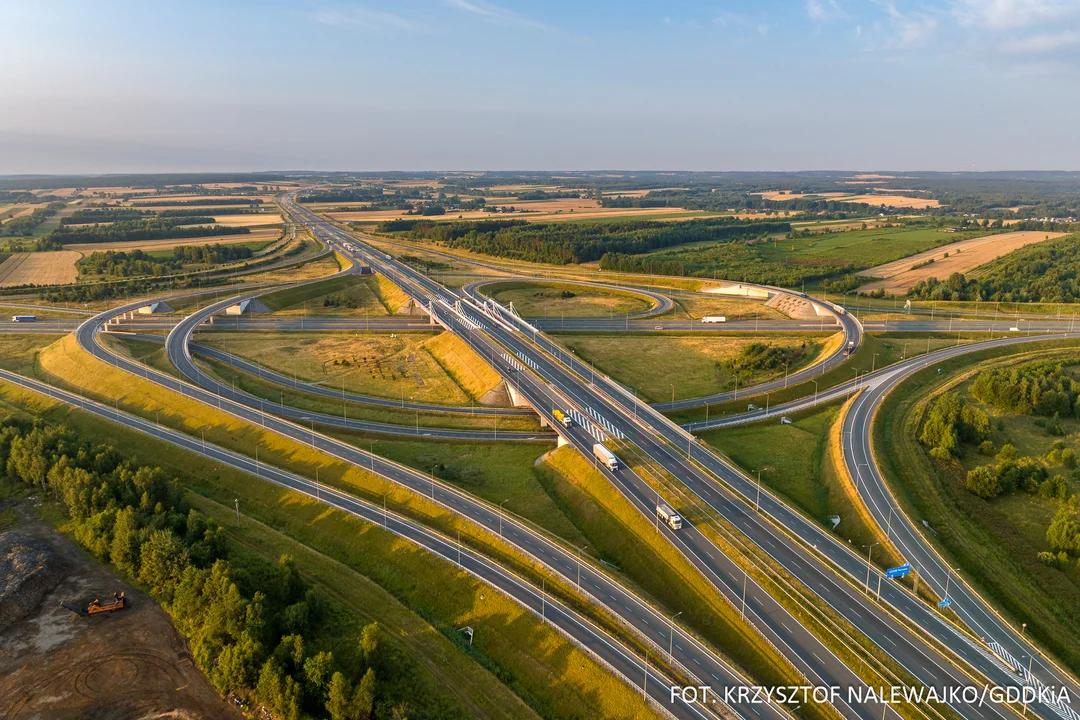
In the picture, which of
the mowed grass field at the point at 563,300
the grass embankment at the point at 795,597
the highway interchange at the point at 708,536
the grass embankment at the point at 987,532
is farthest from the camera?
the mowed grass field at the point at 563,300

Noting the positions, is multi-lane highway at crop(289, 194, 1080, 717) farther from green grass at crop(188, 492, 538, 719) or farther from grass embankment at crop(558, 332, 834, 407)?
green grass at crop(188, 492, 538, 719)

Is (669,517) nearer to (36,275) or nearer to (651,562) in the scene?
(651,562)

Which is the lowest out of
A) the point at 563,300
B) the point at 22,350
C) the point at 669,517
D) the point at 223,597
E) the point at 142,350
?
the point at 223,597

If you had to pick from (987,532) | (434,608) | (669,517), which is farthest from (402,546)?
(987,532)

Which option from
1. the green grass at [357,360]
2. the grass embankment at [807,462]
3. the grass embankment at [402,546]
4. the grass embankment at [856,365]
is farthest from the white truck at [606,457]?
the green grass at [357,360]

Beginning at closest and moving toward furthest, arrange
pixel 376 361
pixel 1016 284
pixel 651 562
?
1. pixel 651 562
2. pixel 376 361
3. pixel 1016 284

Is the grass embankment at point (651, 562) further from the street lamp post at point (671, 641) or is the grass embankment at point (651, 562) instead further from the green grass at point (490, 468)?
the green grass at point (490, 468)

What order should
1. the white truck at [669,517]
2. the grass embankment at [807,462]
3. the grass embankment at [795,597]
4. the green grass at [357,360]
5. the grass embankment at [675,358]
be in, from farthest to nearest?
the grass embankment at [675,358] < the green grass at [357,360] < the grass embankment at [807,462] < the white truck at [669,517] < the grass embankment at [795,597]
